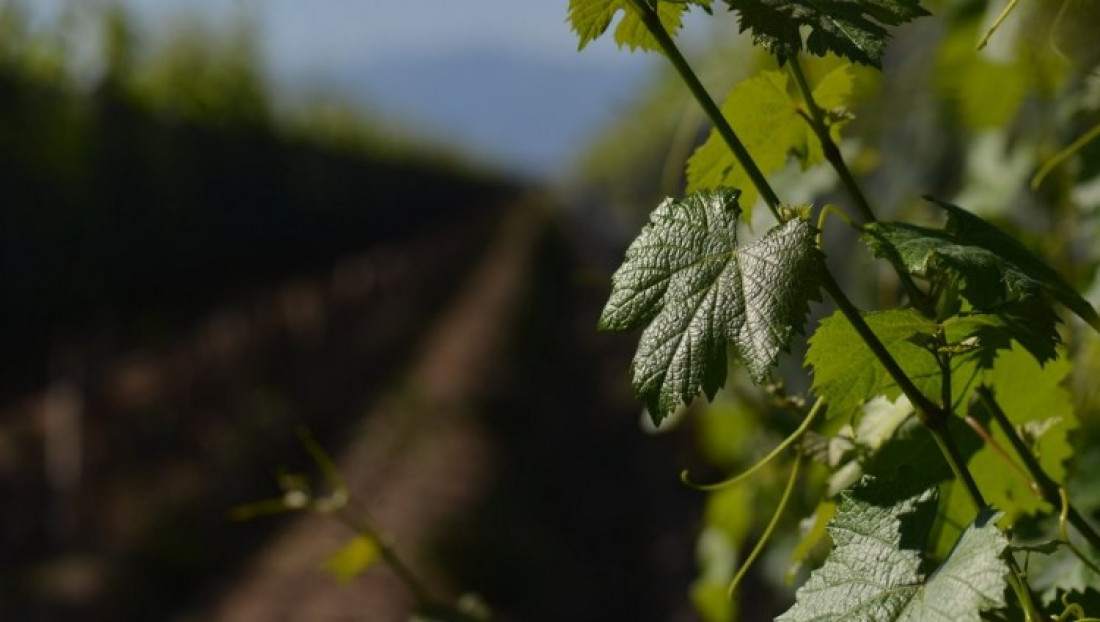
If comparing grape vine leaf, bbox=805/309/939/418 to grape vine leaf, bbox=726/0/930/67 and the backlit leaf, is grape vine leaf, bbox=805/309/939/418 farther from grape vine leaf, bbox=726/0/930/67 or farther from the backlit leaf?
the backlit leaf

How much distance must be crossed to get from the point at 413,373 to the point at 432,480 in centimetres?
383

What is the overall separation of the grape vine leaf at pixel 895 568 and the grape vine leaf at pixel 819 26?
0.71 ft

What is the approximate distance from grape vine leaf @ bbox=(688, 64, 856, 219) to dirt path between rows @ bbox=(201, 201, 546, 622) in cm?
705

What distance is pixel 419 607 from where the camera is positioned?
1.27 m

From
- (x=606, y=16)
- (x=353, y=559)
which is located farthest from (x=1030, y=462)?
(x=353, y=559)

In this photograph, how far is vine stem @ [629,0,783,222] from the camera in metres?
0.67

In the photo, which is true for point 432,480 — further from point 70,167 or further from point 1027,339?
point 1027,339

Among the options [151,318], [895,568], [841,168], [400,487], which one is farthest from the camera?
[151,318]

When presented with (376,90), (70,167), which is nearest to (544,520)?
(70,167)

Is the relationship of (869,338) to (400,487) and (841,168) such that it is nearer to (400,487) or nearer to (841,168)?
(841,168)

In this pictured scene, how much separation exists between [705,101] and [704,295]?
0.09 metres

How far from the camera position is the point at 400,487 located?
1015 centimetres

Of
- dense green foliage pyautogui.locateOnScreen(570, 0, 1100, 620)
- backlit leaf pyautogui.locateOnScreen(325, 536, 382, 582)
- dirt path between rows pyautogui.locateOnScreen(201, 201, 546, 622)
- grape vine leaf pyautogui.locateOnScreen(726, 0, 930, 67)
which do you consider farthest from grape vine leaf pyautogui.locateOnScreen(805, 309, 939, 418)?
dirt path between rows pyautogui.locateOnScreen(201, 201, 546, 622)

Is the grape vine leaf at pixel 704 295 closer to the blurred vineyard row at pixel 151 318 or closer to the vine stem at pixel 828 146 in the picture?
the vine stem at pixel 828 146
